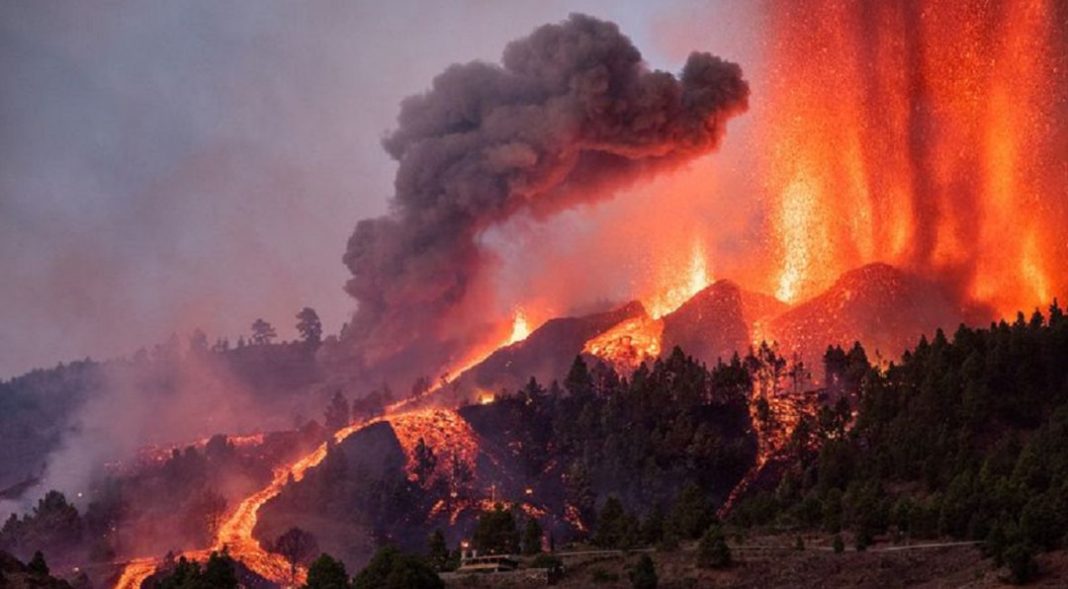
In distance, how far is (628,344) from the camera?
612 feet

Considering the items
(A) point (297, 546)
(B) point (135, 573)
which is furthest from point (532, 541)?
(B) point (135, 573)

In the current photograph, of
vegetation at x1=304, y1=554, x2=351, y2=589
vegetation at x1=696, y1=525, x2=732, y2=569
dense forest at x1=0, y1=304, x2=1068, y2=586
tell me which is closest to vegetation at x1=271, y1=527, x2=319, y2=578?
dense forest at x1=0, y1=304, x2=1068, y2=586

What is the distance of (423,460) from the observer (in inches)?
5758

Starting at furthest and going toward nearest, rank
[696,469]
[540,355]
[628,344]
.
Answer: [540,355], [628,344], [696,469]

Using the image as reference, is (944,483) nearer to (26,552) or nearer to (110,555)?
(110,555)

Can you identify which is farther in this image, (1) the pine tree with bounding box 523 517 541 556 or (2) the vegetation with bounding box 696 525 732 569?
(1) the pine tree with bounding box 523 517 541 556

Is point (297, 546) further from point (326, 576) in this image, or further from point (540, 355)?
point (540, 355)

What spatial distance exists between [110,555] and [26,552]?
40.2 feet

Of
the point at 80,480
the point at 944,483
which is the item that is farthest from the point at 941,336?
the point at 80,480

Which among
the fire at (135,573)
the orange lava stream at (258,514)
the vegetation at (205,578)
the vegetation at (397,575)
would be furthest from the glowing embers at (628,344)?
the vegetation at (205,578)

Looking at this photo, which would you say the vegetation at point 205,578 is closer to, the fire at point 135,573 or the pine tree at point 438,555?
the pine tree at point 438,555

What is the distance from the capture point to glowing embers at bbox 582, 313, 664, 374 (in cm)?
18212

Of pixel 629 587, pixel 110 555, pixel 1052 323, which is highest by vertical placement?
pixel 1052 323

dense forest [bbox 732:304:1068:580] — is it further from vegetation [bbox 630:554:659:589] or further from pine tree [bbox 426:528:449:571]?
pine tree [bbox 426:528:449:571]
